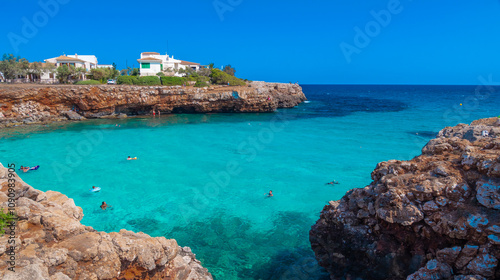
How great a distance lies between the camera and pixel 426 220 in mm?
6555

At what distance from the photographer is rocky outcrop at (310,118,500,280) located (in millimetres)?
5898

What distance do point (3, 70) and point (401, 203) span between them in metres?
63.5

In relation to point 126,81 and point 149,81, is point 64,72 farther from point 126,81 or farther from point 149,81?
point 149,81

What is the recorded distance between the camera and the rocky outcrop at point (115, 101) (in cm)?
3878

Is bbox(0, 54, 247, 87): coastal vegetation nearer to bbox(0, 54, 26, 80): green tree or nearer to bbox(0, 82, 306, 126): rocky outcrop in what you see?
bbox(0, 54, 26, 80): green tree

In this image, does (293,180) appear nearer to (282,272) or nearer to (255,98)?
(282,272)

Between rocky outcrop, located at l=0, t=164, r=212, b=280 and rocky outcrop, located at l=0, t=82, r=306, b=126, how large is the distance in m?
38.8

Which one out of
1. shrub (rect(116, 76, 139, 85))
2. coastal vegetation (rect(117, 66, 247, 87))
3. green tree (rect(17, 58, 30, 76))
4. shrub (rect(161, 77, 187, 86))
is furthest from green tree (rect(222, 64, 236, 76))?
green tree (rect(17, 58, 30, 76))

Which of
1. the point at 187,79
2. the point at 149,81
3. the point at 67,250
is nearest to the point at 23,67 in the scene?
the point at 149,81

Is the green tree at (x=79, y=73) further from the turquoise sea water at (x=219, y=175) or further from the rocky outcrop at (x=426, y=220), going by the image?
the rocky outcrop at (x=426, y=220)

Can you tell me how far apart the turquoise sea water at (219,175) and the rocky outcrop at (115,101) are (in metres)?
5.27

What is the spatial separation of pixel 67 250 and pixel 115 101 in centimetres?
4337

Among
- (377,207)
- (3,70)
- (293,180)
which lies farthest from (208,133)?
(3,70)

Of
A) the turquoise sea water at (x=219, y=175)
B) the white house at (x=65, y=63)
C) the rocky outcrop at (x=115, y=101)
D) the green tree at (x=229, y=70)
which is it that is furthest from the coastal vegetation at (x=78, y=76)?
the green tree at (x=229, y=70)
